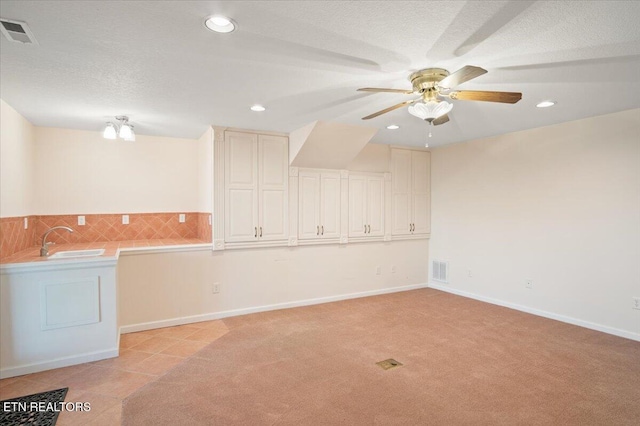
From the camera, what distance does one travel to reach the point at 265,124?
4289 millimetres

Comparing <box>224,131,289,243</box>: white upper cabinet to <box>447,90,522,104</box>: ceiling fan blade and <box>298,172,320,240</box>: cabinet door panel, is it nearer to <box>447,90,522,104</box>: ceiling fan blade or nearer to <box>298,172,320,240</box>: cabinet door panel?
<box>298,172,320,240</box>: cabinet door panel

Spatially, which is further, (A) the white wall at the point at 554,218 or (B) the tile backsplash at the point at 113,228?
(B) the tile backsplash at the point at 113,228

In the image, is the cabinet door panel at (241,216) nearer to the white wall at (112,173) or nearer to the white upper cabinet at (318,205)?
the white upper cabinet at (318,205)

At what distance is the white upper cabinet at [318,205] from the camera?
4996 mm

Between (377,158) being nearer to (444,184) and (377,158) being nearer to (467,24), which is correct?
(444,184)

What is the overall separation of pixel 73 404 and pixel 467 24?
3.73 m

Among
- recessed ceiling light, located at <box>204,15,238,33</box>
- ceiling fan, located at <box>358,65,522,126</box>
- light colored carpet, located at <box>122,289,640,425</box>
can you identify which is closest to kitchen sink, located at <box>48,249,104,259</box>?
light colored carpet, located at <box>122,289,640,425</box>

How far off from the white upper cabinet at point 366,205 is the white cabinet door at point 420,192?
708 mm

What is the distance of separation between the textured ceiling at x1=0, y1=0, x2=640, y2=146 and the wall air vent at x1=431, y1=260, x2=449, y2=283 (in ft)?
9.83

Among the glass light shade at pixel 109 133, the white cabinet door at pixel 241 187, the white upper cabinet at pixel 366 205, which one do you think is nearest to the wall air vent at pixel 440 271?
the white upper cabinet at pixel 366 205

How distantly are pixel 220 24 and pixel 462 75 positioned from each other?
1505mm

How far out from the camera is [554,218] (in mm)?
4414

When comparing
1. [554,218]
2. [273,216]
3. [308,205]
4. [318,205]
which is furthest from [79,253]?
[554,218]

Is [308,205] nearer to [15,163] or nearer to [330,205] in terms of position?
[330,205]
